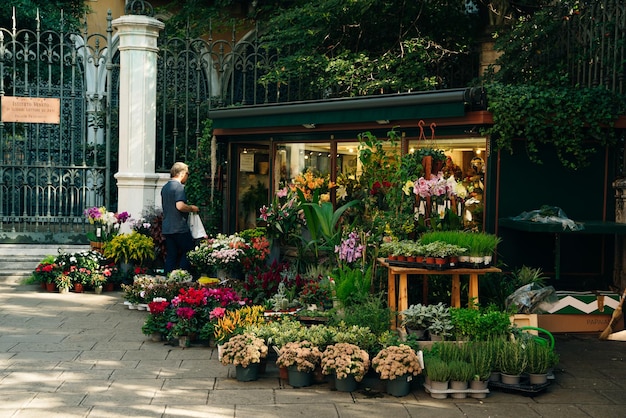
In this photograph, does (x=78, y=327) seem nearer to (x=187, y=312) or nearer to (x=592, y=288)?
(x=187, y=312)

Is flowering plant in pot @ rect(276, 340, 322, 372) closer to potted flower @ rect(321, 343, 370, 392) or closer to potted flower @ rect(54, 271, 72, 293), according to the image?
potted flower @ rect(321, 343, 370, 392)

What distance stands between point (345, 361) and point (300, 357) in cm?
39

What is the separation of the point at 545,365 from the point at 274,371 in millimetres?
2335

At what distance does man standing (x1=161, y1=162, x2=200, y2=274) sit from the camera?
10.9 m

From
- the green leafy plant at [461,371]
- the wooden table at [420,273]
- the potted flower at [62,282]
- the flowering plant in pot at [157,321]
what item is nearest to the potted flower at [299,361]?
the green leafy plant at [461,371]

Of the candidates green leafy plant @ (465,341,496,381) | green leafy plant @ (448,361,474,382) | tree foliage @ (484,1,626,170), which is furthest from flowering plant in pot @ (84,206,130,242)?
green leafy plant @ (448,361,474,382)

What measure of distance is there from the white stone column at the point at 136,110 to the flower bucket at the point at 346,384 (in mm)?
7345

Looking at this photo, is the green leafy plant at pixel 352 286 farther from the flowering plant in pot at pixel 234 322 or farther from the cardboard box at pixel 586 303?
the cardboard box at pixel 586 303

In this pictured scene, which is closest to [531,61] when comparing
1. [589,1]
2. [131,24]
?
[589,1]

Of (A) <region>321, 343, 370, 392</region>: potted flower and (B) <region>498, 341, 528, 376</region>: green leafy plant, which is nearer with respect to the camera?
(A) <region>321, 343, 370, 392</region>: potted flower

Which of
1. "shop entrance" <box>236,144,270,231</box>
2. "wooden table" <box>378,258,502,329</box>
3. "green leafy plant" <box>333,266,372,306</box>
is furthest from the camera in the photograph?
"shop entrance" <box>236,144,270,231</box>

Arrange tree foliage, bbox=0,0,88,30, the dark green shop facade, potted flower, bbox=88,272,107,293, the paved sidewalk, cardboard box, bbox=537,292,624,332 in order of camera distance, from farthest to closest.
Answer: tree foliage, bbox=0,0,88,30, potted flower, bbox=88,272,107,293, the dark green shop facade, cardboard box, bbox=537,292,624,332, the paved sidewalk

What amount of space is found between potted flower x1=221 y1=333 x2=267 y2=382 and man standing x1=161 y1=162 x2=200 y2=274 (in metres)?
4.37

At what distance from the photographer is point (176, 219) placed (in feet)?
36.0
